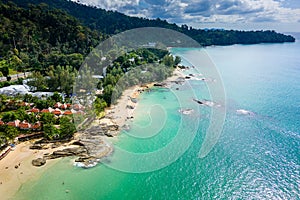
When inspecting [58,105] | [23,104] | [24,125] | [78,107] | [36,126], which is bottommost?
[36,126]

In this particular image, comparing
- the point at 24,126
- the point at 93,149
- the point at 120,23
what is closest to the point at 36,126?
the point at 24,126

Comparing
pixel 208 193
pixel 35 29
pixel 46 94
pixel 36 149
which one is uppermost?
pixel 35 29

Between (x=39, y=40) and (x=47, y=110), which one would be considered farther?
(x=39, y=40)

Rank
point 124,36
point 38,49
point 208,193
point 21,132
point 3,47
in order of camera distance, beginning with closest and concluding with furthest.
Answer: point 208,193 < point 21,132 < point 3,47 < point 38,49 < point 124,36

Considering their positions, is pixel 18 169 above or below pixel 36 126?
below

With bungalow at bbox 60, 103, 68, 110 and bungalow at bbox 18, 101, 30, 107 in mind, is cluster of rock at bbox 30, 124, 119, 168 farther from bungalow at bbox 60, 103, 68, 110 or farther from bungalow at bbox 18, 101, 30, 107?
bungalow at bbox 18, 101, 30, 107

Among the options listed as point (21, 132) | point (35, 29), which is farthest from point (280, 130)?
point (35, 29)

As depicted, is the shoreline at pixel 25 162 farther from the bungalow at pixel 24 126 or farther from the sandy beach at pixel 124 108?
the bungalow at pixel 24 126

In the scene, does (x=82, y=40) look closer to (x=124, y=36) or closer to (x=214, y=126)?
(x=124, y=36)

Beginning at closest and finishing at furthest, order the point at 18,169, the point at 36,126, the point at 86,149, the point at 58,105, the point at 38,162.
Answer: the point at 18,169
the point at 38,162
the point at 86,149
the point at 36,126
the point at 58,105

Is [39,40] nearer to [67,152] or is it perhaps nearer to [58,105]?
[58,105]
